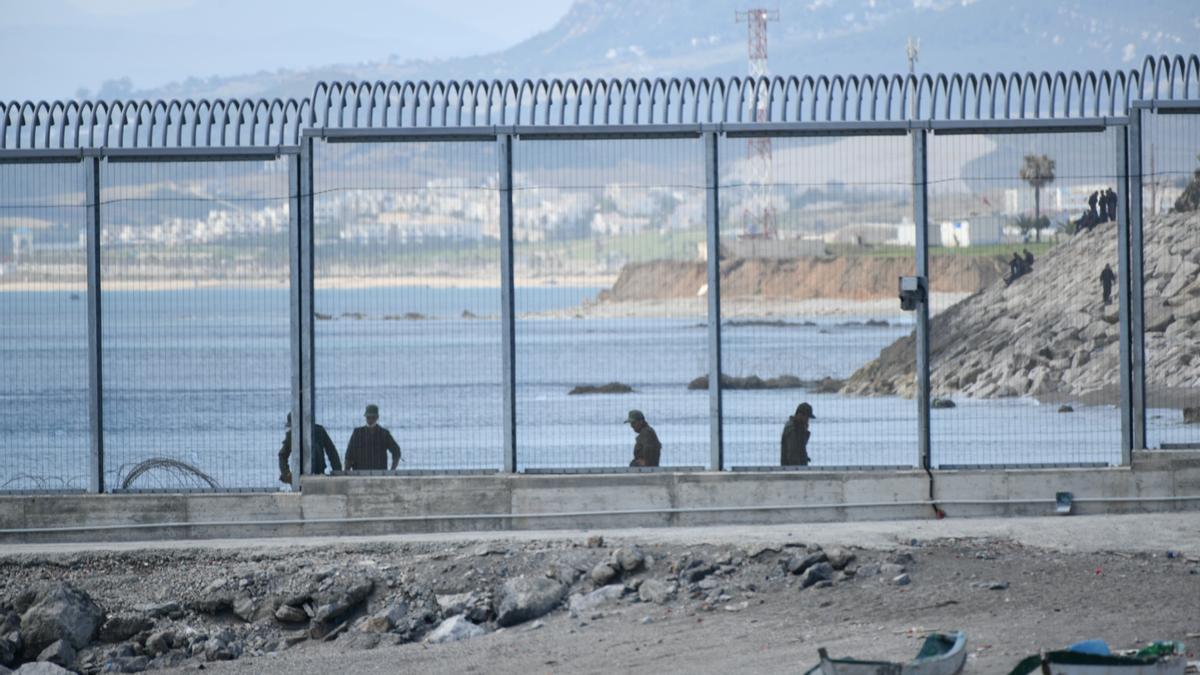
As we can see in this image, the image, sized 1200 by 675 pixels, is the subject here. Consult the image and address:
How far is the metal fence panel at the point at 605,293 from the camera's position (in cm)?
1259

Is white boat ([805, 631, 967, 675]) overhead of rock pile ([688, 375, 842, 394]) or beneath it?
beneath

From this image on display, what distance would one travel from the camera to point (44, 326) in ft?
43.3

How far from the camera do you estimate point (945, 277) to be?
41.2 ft

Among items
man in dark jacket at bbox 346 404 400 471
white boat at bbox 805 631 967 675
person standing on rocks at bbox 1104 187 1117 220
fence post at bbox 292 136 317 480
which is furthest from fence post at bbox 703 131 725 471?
white boat at bbox 805 631 967 675

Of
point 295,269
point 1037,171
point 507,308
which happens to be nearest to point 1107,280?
point 1037,171

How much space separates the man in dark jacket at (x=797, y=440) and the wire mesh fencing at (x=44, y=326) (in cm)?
563

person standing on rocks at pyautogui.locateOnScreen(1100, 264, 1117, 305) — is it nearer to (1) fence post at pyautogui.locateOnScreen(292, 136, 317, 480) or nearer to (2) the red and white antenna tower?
(2) the red and white antenna tower

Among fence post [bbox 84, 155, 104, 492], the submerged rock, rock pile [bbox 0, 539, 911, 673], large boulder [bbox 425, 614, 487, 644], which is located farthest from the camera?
the submerged rock

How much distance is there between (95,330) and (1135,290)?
8.25 meters

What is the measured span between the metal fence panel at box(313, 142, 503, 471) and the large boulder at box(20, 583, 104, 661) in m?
2.51

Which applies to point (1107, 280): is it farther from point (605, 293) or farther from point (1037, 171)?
point (605, 293)

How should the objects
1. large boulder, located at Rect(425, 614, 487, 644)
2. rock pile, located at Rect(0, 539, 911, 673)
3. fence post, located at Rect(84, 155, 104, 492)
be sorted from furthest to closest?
fence post, located at Rect(84, 155, 104, 492) → rock pile, located at Rect(0, 539, 911, 673) → large boulder, located at Rect(425, 614, 487, 644)

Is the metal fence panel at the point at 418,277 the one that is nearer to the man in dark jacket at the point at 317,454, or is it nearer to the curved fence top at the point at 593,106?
the man in dark jacket at the point at 317,454

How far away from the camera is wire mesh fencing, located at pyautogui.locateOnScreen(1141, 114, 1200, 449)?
1246 centimetres
